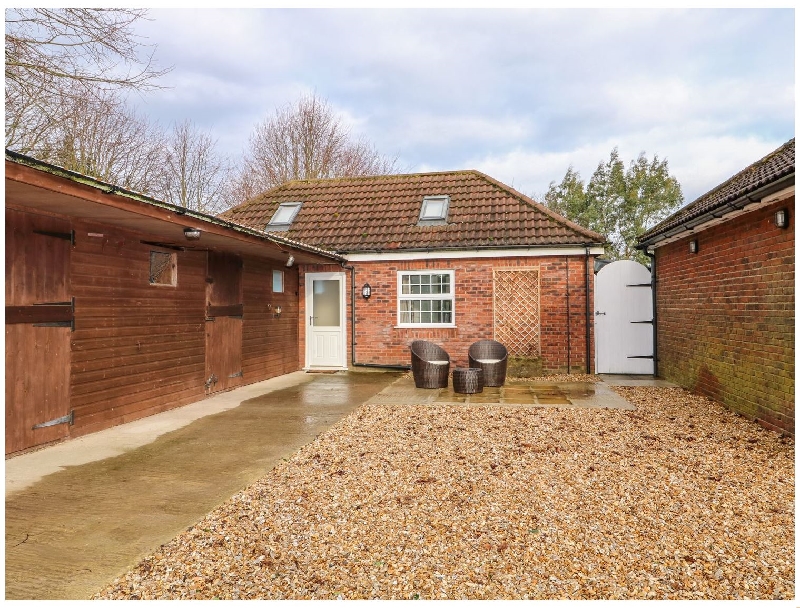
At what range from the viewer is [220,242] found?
7.62 m

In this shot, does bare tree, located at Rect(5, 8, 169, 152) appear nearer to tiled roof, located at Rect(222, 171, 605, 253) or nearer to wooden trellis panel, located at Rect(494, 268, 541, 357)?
tiled roof, located at Rect(222, 171, 605, 253)

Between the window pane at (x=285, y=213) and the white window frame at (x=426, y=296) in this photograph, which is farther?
the window pane at (x=285, y=213)

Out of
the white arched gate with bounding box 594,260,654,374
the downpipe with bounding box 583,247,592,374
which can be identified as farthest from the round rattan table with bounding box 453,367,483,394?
the white arched gate with bounding box 594,260,654,374

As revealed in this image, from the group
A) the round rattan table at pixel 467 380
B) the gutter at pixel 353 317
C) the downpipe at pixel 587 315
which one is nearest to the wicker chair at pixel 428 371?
the round rattan table at pixel 467 380

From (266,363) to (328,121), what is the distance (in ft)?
52.9

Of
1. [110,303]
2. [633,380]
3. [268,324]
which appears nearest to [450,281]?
[268,324]

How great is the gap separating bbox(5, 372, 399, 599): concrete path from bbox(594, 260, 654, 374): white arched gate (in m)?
6.12

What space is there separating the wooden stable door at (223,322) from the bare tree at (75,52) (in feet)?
9.05

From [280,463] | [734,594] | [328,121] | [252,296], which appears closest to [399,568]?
[734,594]

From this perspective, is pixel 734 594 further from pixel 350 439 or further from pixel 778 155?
pixel 778 155

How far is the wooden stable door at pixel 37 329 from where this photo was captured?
4.87 m

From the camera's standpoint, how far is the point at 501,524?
339 cm

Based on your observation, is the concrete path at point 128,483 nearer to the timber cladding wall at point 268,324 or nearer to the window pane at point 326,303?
the timber cladding wall at point 268,324

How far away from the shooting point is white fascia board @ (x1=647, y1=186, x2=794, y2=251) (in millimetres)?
5417
